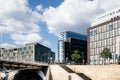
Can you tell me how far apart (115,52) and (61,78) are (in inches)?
1899

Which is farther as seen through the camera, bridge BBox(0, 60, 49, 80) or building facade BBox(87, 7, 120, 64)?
building facade BBox(87, 7, 120, 64)

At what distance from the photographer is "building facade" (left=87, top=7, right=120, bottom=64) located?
416 ft

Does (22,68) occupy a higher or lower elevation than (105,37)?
lower

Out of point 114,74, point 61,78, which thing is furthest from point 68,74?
point 114,74

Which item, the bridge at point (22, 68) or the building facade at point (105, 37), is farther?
the building facade at point (105, 37)

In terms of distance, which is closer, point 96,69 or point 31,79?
point 96,69

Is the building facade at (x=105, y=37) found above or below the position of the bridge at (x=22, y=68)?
above

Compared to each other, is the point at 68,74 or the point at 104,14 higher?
the point at 104,14

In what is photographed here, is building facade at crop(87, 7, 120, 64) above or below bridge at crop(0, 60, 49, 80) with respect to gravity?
above

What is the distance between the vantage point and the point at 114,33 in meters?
129

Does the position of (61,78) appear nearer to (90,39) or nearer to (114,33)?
(114,33)

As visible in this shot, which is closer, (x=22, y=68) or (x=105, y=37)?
(x=22, y=68)

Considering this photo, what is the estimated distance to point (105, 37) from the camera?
135875 millimetres

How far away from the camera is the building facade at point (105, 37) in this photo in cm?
12666
